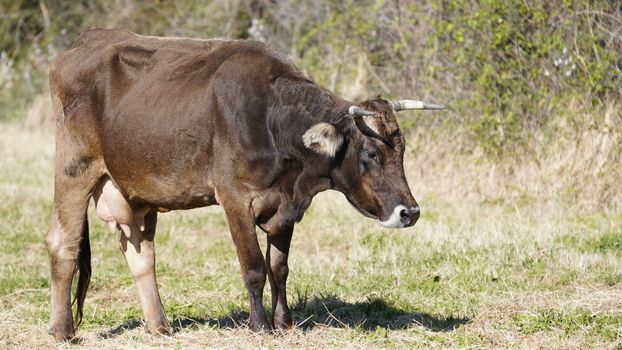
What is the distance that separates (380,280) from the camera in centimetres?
873

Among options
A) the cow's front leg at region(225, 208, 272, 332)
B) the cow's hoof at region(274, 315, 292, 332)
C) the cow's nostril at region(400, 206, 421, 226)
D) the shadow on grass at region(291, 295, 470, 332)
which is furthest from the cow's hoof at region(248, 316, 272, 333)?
the cow's nostril at region(400, 206, 421, 226)

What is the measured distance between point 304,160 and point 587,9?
5.84 meters

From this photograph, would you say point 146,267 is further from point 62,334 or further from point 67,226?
point 62,334

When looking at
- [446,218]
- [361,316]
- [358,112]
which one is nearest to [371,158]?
[358,112]

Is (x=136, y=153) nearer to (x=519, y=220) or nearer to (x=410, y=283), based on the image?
(x=410, y=283)

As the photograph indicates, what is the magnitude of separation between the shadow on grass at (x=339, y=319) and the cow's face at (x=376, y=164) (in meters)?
0.87

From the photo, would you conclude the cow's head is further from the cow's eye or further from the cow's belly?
the cow's belly

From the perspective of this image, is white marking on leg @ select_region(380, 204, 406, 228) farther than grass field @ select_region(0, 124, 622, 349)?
No

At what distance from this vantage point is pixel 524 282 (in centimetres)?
843

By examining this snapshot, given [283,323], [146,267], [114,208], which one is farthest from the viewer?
[146,267]

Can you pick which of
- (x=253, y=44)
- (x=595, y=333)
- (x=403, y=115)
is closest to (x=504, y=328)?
(x=595, y=333)

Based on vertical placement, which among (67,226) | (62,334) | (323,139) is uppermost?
(323,139)

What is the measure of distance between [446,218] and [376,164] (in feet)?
15.0

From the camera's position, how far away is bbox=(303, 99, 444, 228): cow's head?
6715mm
